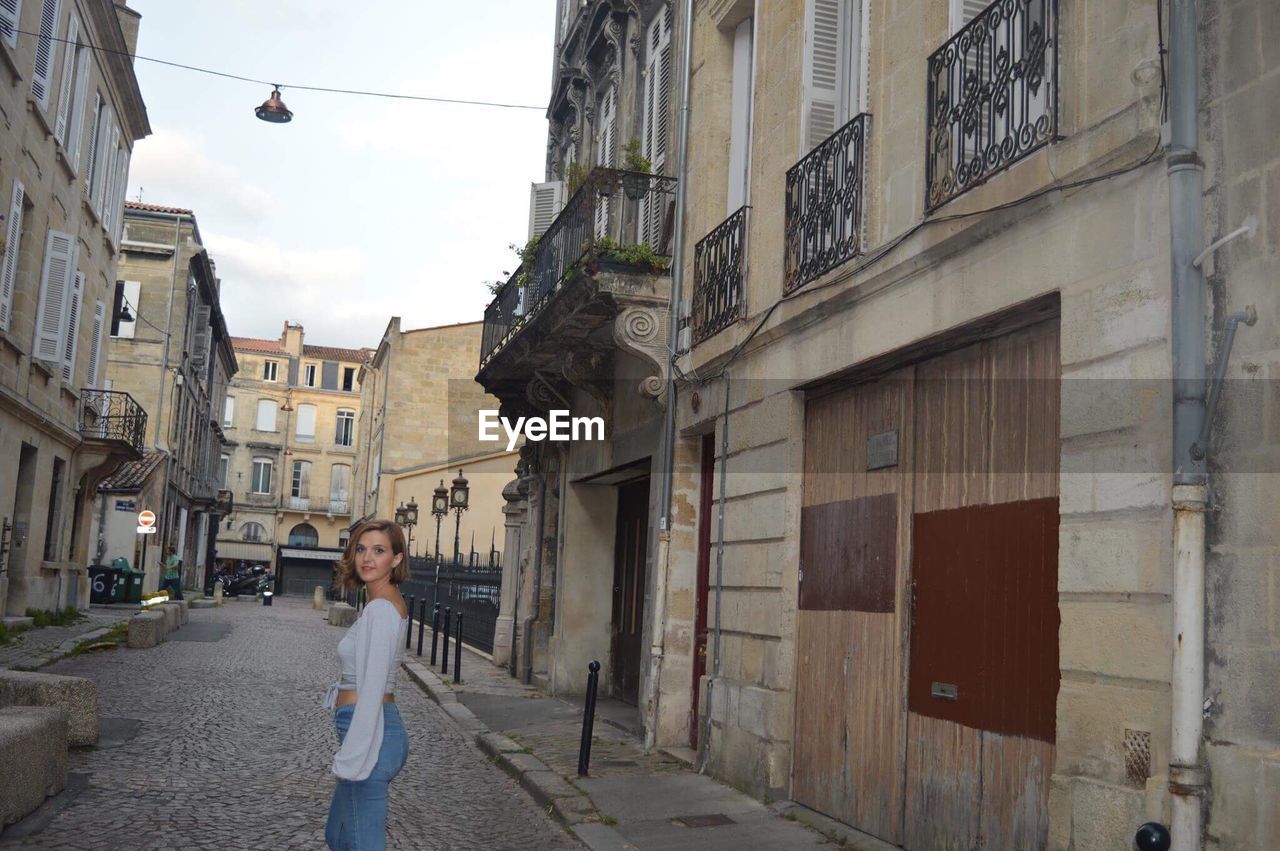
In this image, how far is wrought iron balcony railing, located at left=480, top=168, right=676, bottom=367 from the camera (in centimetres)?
1195

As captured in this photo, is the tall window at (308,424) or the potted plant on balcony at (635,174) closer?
the potted plant on balcony at (635,174)

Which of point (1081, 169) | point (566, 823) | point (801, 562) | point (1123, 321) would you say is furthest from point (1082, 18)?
point (566, 823)

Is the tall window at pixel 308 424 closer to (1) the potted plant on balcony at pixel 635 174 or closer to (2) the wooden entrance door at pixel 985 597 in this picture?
(1) the potted plant on balcony at pixel 635 174

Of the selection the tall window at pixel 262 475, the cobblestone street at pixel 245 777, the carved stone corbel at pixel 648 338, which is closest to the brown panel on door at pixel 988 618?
the cobblestone street at pixel 245 777

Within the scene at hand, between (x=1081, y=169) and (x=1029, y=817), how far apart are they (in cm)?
288

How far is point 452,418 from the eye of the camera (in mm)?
48781

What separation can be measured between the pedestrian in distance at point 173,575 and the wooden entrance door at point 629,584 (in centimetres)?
2518

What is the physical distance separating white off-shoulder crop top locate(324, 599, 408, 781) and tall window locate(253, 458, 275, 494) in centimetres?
7203

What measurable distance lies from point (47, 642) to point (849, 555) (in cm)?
1350

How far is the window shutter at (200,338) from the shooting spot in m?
43.9

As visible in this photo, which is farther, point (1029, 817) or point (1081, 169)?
point (1029, 817)

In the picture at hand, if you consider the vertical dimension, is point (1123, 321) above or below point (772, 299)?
below

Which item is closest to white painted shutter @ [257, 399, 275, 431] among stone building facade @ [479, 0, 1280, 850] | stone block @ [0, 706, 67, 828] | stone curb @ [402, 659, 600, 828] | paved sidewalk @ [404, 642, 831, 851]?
stone curb @ [402, 659, 600, 828]

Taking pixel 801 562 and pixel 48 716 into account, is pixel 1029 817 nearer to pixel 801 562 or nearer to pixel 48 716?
pixel 801 562
